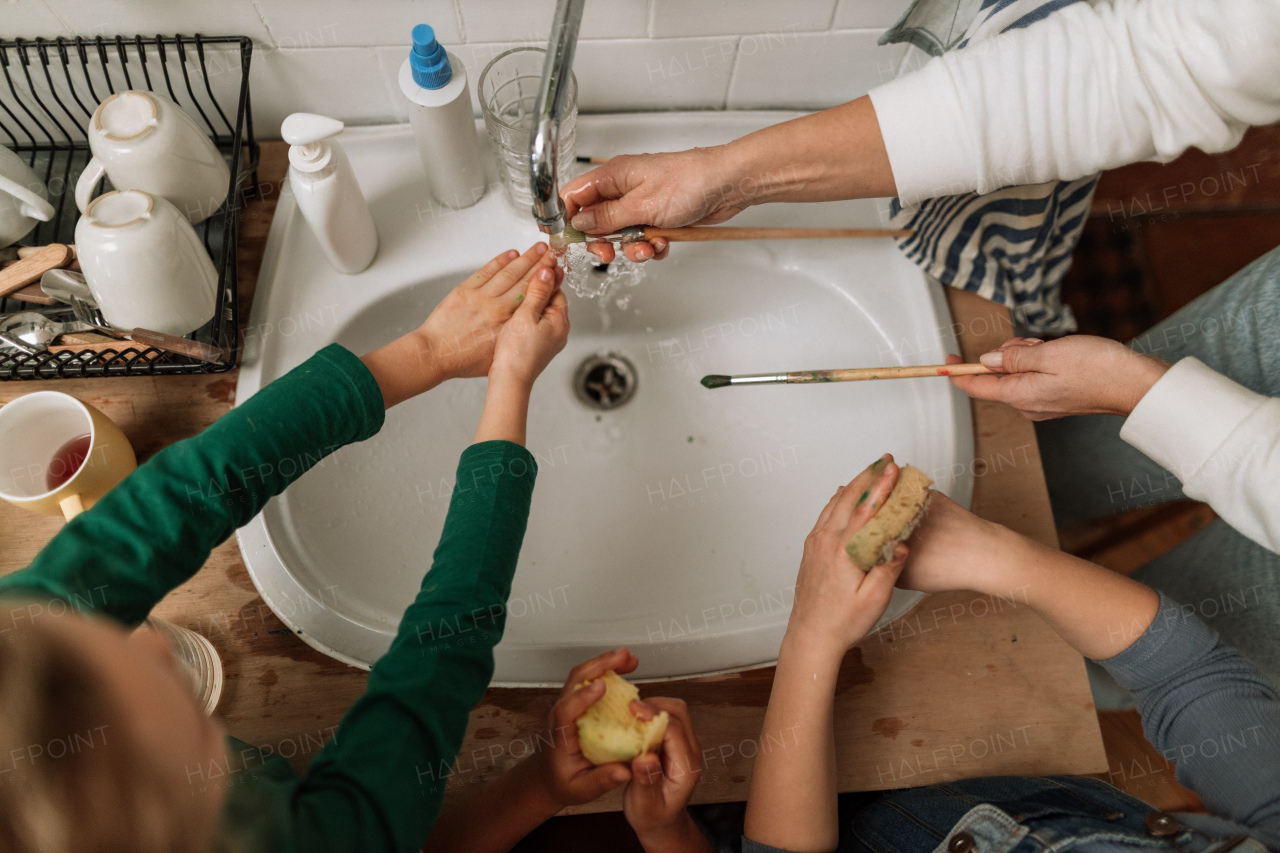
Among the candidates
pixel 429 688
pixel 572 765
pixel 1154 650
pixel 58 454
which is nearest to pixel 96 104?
pixel 58 454

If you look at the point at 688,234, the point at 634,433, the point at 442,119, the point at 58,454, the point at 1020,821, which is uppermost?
the point at 442,119

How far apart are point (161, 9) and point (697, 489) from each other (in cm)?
73

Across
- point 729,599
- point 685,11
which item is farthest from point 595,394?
point 685,11

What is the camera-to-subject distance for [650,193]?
72 centimetres

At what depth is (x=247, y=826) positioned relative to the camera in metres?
0.45

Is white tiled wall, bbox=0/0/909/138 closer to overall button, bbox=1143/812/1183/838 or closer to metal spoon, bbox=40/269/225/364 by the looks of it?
metal spoon, bbox=40/269/225/364

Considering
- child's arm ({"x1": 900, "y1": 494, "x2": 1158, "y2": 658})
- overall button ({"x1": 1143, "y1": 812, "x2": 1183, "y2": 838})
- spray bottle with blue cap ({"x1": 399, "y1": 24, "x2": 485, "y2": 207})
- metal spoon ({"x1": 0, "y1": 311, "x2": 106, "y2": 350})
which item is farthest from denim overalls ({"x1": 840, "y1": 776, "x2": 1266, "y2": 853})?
metal spoon ({"x1": 0, "y1": 311, "x2": 106, "y2": 350})

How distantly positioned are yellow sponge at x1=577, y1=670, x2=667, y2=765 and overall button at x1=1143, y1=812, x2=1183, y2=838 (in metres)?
0.40

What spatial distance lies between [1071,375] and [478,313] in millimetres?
572

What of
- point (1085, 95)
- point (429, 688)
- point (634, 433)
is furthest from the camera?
point (634, 433)

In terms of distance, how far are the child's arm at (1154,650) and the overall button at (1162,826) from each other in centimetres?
6

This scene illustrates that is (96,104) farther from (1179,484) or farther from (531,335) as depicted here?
(1179,484)

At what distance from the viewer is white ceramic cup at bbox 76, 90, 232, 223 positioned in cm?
62

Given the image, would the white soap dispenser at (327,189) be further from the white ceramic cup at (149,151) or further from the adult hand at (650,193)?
the adult hand at (650,193)
